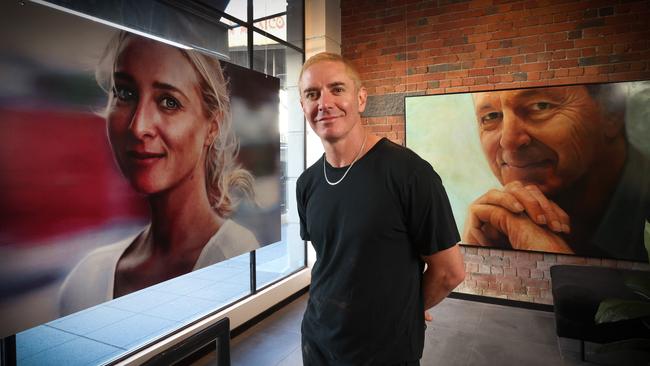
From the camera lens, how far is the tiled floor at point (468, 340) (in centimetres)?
273

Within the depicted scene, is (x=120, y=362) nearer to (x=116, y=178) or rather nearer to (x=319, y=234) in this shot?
(x=116, y=178)

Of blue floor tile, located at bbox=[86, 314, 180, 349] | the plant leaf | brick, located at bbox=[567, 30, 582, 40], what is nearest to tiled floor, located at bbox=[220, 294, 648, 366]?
the plant leaf

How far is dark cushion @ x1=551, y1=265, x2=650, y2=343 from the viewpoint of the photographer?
2502 millimetres

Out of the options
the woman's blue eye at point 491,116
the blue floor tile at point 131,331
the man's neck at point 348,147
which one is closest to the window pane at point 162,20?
the man's neck at point 348,147

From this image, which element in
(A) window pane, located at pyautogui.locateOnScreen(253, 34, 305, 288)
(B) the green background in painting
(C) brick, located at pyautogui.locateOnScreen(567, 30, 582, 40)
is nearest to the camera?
(C) brick, located at pyautogui.locateOnScreen(567, 30, 582, 40)

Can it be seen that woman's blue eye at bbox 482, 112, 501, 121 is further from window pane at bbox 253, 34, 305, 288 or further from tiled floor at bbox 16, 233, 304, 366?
tiled floor at bbox 16, 233, 304, 366

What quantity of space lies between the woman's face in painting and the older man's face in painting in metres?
2.67

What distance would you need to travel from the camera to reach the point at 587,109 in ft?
10.8

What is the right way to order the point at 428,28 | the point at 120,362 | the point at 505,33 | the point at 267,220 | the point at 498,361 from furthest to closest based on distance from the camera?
the point at 428,28, the point at 505,33, the point at 267,220, the point at 498,361, the point at 120,362

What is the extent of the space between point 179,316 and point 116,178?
2504mm

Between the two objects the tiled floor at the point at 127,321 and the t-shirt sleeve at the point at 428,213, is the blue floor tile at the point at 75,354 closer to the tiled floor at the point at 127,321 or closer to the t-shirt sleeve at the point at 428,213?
the tiled floor at the point at 127,321

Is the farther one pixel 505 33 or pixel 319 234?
pixel 505 33

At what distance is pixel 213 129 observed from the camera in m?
2.70

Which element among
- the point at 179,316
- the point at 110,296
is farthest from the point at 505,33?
the point at 179,316
